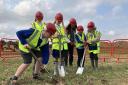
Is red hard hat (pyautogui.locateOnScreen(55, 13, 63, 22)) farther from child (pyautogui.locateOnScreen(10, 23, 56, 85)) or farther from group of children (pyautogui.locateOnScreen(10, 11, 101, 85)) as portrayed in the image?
child (pyautogui.locateOnScreen(10, 23, 56, 85))

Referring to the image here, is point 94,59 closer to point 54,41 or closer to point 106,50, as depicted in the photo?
point 54,41

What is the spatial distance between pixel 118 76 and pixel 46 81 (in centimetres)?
238

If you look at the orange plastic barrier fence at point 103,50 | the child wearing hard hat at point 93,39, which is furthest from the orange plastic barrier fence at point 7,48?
the child wearing hard hat at point 93,39

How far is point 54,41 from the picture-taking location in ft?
36.3

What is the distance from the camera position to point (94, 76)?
36.1 ft

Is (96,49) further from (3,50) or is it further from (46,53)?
(3,50)

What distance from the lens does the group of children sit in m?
9.45

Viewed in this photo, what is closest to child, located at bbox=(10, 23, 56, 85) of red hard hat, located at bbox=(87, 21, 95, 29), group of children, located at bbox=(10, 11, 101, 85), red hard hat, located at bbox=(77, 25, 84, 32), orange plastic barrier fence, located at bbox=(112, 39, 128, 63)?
group of children, located at bbox=(10, 11, 101, 85)

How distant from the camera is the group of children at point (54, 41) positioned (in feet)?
31.0

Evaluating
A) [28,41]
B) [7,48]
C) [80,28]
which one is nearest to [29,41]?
[28,41]

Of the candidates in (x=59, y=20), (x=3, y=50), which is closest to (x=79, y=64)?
(x=59, y=20)

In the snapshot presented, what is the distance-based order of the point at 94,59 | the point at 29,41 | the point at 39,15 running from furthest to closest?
the point at 94,59 < the point at 39,15 < the point at 29,41

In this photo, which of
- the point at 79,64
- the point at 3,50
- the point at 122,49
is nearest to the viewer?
the point at 79,64

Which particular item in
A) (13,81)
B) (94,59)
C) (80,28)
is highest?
(80,28)
